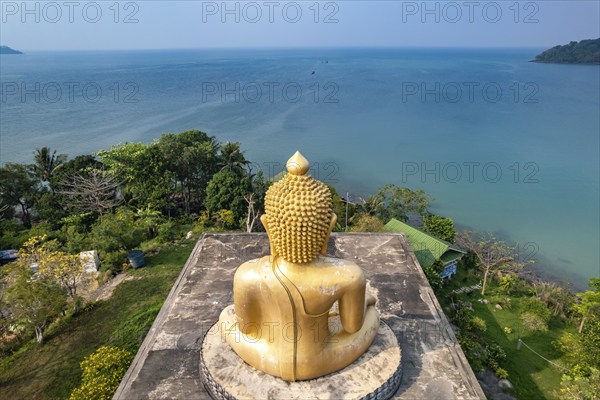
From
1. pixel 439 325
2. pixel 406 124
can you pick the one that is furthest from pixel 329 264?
pixel 406 124

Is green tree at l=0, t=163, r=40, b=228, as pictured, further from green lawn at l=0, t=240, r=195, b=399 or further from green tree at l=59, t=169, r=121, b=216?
green lawn at l=0, t=240, r=195, b=399

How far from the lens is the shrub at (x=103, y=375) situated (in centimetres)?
907

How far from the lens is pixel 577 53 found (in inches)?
4619

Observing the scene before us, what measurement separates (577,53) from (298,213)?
142 metres

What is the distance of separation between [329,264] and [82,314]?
10.6 meters

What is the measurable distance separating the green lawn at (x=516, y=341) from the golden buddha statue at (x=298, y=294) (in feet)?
24.1

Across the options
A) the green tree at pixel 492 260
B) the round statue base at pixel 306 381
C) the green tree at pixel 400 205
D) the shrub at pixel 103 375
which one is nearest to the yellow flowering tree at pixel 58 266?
the shrub at pixel 103 375

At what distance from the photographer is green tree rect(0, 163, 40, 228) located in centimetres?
2250

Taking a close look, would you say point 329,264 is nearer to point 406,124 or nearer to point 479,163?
point 479,163

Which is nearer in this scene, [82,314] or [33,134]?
[82,314]

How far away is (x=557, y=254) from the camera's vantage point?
78.2 feet

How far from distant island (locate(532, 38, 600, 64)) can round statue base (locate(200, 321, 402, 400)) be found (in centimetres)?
13195

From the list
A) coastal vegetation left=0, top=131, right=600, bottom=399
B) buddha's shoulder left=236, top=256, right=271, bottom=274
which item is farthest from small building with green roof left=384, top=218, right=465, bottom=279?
buddha's shoulder left=236, top=256, right=271, bottom=274

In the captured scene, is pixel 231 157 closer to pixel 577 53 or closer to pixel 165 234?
pixel 165 234
